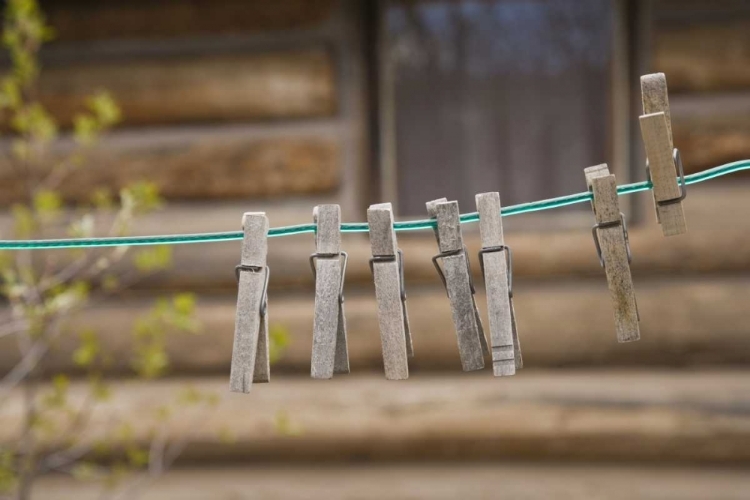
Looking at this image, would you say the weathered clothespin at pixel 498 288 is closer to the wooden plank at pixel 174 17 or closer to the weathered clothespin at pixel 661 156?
the weathered clothespin at pixel 661 156

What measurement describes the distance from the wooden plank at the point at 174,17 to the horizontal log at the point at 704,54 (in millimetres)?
956

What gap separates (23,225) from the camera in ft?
6.36

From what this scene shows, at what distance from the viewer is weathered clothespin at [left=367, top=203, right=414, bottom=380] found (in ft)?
3.09

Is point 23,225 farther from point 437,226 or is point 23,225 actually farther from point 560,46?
point 560,46

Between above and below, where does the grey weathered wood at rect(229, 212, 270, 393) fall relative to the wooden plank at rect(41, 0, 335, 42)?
below

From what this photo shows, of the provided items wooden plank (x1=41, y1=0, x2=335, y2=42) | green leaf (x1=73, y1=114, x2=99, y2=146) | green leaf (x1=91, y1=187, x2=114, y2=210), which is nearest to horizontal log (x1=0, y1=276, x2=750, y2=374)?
green leaf (x1=91, y1=187, x2=114, y2=210)

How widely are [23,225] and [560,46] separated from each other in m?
1.59

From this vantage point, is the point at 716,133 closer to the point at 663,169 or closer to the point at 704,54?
the point at 704,54

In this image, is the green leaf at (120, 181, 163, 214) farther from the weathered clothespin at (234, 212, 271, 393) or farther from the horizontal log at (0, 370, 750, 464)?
the weathered clothespin at (234, 212, 271, 393)

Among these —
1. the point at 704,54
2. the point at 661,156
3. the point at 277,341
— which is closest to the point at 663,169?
the point at 661,156

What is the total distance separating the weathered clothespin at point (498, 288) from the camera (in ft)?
3.13

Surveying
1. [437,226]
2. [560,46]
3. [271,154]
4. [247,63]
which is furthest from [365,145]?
[437,226]

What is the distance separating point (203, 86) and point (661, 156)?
161 centimetres

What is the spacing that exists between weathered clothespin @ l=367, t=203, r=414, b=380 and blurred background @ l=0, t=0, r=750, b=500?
1.07 m
